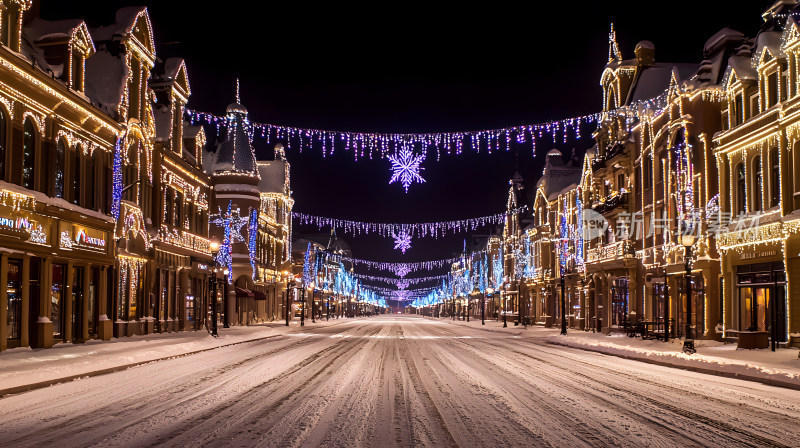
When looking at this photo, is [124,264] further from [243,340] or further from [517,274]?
[517,274]

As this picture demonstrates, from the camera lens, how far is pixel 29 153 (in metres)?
25.7

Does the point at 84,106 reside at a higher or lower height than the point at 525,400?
higher

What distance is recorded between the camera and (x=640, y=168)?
43.8 m

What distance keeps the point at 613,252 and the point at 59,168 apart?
30.7 meters

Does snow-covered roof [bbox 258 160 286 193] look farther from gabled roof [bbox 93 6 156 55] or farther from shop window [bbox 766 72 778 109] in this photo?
shop window [bbox 766 72 778 109]

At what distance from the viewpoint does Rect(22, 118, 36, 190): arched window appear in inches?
996

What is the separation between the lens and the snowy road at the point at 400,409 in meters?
9.50

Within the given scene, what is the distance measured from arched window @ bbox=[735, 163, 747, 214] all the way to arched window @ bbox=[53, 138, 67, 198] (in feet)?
86.3

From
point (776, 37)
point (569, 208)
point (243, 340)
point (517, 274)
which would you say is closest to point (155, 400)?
point (243, 340)

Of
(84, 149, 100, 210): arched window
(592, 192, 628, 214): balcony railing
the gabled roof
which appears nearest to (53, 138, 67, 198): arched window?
(84, 149, 100, 210): arched window

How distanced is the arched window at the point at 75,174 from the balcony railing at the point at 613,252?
93.0 ft

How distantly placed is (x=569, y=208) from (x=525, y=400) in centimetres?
4900

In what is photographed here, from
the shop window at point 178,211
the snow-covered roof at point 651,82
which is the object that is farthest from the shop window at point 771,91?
the shop window at point 178,211

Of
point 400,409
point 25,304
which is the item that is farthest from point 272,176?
point 400,409
